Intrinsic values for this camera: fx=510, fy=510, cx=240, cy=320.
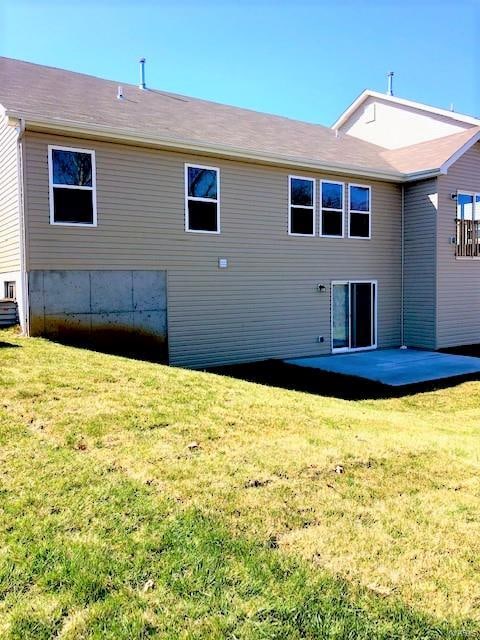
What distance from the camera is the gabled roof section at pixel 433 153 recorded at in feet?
42.9

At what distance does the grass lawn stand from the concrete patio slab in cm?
441

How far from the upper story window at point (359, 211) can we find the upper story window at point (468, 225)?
2437 mm

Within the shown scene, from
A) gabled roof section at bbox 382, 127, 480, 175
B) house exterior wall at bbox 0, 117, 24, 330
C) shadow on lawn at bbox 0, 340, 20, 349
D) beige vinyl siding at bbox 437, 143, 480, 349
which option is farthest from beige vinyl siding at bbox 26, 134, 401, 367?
shadow on lawn at bbox 0, 340, 20, 349

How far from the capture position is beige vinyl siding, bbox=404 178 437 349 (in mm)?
13266

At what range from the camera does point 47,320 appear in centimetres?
890

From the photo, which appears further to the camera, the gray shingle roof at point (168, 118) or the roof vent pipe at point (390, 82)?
the roof vent pipe at point (390, 82)

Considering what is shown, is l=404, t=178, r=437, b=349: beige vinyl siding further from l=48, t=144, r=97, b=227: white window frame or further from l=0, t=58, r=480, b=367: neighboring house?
l=48, t=144, r=97, b=227: white window frame

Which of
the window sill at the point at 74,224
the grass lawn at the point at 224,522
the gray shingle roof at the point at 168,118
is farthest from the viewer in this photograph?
the gray shingle roof at the point at 168,118

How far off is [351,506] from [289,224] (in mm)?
9292

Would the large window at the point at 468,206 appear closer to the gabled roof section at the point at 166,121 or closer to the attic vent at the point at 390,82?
the gabled roof section at the point at 166,121

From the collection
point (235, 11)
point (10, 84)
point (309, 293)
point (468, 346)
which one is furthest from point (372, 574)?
point (468, 346)

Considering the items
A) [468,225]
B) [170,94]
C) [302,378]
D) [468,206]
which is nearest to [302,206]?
[302,378]

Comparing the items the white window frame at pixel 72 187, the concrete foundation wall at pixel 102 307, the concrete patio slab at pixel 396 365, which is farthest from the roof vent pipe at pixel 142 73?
the concrete patio slab at pixel 396 365

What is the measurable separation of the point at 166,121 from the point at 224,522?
1011 centimetres
